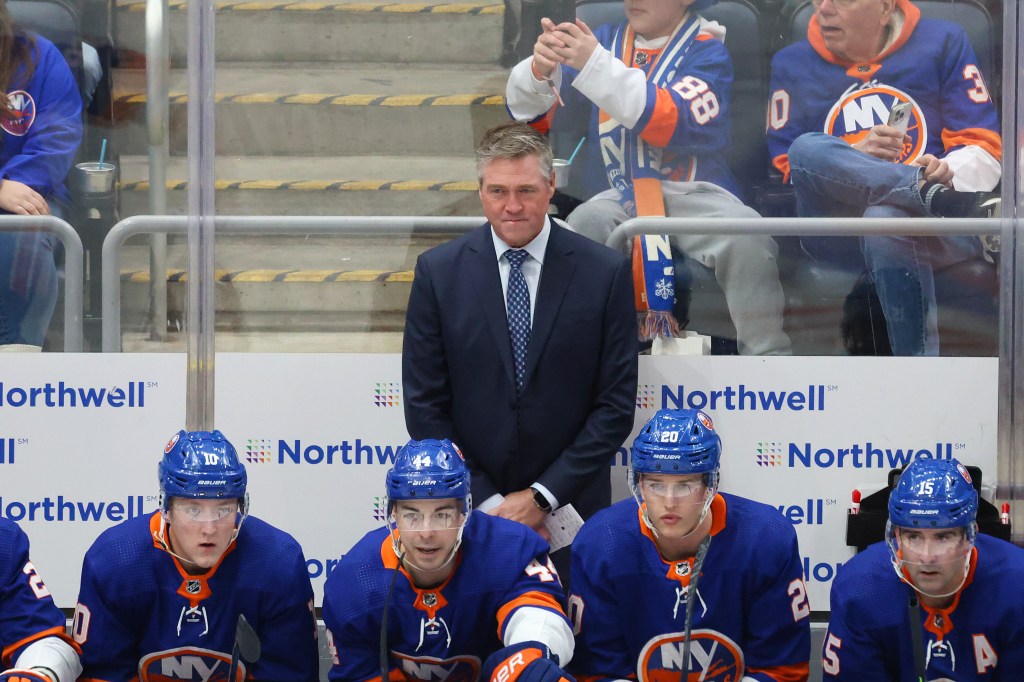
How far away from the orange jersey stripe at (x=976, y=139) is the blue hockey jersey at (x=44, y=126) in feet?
8.15

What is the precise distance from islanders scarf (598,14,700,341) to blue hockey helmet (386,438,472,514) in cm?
110

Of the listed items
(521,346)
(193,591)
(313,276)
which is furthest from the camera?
(313,276)

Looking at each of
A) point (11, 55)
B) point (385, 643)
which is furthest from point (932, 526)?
point (11, 55)

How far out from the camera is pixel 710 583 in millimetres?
3383

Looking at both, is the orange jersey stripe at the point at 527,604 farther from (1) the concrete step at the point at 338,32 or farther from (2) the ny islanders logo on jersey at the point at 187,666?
(1) the concrete step at the point at 338,32

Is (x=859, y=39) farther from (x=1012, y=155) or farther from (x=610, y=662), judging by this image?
(x=610, y=662)

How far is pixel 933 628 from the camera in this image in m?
3.35

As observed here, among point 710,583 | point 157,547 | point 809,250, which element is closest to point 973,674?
point 710,583

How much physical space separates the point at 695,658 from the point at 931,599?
21.3 inches

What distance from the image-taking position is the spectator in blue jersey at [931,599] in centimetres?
326

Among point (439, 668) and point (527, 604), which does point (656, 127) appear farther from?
point (439, 668)

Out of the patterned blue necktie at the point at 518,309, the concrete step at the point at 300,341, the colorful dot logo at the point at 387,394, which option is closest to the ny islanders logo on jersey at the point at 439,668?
the patterned blue necktie at the point at 518,309

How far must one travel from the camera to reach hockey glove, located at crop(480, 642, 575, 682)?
300 cm

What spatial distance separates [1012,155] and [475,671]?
218 centimetres
